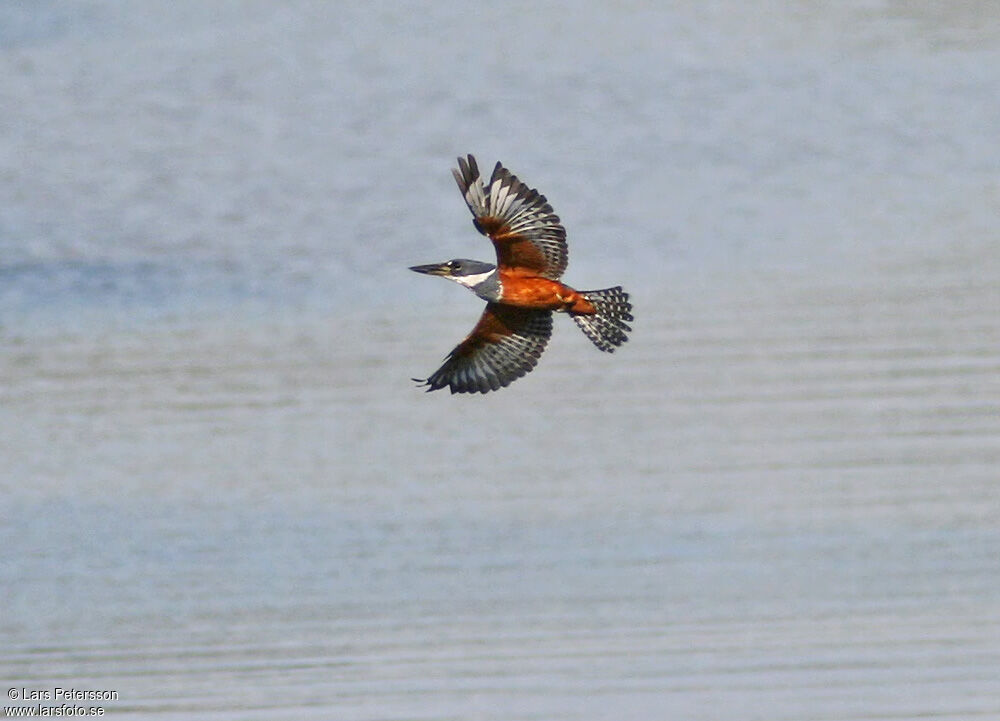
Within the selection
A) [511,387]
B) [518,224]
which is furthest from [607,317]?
[511,387]

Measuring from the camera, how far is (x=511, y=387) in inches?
436

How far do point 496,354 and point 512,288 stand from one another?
45 centimetres

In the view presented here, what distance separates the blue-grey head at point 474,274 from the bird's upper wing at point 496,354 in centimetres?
29

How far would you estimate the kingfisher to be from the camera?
22.7 feet

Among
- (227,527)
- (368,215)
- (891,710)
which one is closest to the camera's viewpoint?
(891,710)

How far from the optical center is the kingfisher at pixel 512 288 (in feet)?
22.7

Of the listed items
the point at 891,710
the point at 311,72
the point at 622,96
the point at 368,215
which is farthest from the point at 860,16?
the point at 891,710

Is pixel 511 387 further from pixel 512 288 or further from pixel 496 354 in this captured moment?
pixel 512 288

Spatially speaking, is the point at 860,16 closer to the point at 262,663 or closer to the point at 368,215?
the point at 368,215

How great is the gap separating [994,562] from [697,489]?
4.85 ft

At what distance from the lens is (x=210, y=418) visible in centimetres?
1084

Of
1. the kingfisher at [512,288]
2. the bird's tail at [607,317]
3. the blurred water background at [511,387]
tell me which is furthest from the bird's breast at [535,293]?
the blurred water background at [511,387]

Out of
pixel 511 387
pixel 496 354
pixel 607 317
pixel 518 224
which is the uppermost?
pixel 518 224

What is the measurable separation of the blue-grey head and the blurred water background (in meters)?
1.76
